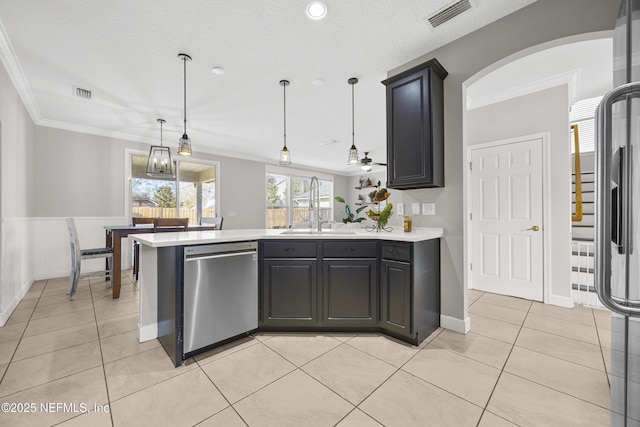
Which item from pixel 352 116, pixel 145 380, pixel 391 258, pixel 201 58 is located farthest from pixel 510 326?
pixel 201 58

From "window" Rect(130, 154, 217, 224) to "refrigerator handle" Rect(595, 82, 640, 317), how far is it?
249 inches

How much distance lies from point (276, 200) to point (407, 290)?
6158 mm

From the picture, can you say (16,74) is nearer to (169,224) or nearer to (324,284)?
(169,224)

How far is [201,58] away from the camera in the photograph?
8.87ft

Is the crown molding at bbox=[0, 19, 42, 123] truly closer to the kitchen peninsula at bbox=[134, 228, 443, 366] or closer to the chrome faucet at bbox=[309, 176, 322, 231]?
the kitchen peninsula at bbox=[134, 228, 443, 366]

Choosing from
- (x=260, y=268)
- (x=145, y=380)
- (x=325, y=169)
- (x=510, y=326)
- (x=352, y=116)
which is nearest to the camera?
(x=145, y=380)

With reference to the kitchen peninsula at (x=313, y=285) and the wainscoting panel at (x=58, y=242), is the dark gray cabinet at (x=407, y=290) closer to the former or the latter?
the kitchen peninsula at (x=313, y=285)

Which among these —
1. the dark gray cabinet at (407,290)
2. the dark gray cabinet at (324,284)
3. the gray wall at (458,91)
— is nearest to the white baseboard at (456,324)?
the gray wall at (458,91)

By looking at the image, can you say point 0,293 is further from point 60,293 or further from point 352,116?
point 352,116

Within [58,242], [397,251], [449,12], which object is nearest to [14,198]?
[58,242]

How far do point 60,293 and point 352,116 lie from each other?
4.82m

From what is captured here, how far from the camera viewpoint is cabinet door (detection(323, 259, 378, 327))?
2303mm

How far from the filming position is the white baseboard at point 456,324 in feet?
7.73

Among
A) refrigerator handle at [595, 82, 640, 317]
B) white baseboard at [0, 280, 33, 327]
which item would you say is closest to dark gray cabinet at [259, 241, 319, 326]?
refrigerator handle at [595, 82, 640, 317]
